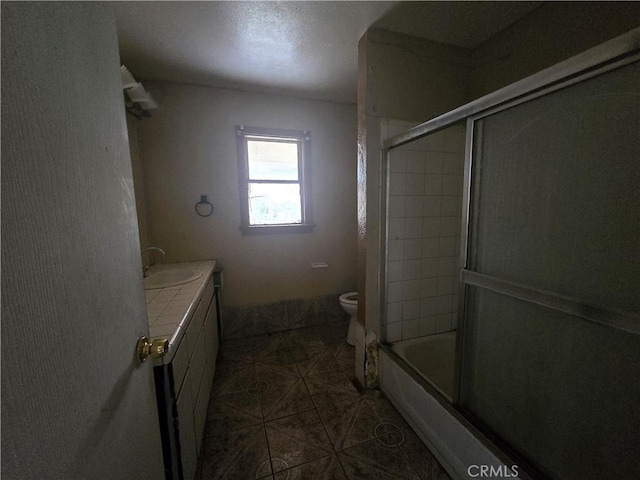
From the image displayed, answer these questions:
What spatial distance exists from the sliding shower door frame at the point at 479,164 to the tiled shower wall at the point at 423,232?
0.96ft

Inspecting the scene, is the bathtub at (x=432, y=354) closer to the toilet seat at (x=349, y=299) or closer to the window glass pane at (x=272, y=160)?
the toilet seat at (x=349, y=299)

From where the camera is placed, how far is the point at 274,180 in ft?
8.43

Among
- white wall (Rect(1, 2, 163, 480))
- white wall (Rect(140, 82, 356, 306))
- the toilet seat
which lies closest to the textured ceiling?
white wall (Rect(140, 82, 356, 306))

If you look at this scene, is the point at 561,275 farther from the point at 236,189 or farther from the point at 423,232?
the point at 236,189

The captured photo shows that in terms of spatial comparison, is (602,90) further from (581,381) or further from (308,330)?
(308,330)

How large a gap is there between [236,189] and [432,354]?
2155 millimetres

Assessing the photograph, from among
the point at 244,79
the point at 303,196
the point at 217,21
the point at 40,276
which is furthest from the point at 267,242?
the point at 40,276

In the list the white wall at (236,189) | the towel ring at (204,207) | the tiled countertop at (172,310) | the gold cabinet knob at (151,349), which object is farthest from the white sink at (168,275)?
the gold cabinet knob at (151,349)

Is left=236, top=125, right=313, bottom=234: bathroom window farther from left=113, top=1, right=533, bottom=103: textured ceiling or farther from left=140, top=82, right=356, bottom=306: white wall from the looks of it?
left=113, top=1, right=533, bottom=103: textured ceiling

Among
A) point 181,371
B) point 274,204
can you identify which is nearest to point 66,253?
point 181,371

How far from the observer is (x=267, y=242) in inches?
101

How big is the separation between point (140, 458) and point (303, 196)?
2.28m

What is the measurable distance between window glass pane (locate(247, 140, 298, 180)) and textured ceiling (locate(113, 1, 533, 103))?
0.59m

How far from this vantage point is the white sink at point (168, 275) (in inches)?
67.7
